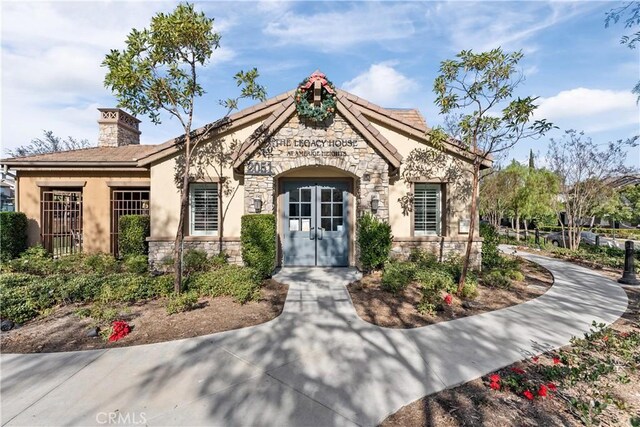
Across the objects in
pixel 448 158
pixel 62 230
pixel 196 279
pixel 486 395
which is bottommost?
pixel 486 395

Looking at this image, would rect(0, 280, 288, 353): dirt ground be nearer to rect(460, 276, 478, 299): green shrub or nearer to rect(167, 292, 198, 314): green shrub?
rect(167, 292, 198, 314): green shrub

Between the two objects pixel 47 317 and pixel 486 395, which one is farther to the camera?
pixel 47 317

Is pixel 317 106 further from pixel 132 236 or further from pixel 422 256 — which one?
pixel 132 236

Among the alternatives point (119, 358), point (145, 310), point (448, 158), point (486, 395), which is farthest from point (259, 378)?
point (448, 158)

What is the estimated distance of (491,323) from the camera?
A: 5.51 m

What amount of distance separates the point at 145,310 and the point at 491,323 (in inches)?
267

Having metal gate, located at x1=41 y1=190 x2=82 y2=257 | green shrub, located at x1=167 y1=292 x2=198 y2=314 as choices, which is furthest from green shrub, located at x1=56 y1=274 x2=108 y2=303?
metal gate, located at x1=41 y1=190 x2=82 y2=257

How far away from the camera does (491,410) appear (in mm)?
3137

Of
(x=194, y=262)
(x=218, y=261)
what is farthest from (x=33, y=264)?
(x=218, y=261)

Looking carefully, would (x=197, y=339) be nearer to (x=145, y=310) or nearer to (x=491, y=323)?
(x=145, y=310)

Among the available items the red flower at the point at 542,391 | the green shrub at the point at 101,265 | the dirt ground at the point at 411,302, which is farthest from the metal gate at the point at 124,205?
the red flower at the point at 542,391

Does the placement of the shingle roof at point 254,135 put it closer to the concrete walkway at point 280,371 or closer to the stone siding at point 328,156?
the stone siding at point 328,156

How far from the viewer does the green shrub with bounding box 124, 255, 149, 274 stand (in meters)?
8.79

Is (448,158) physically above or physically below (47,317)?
above
